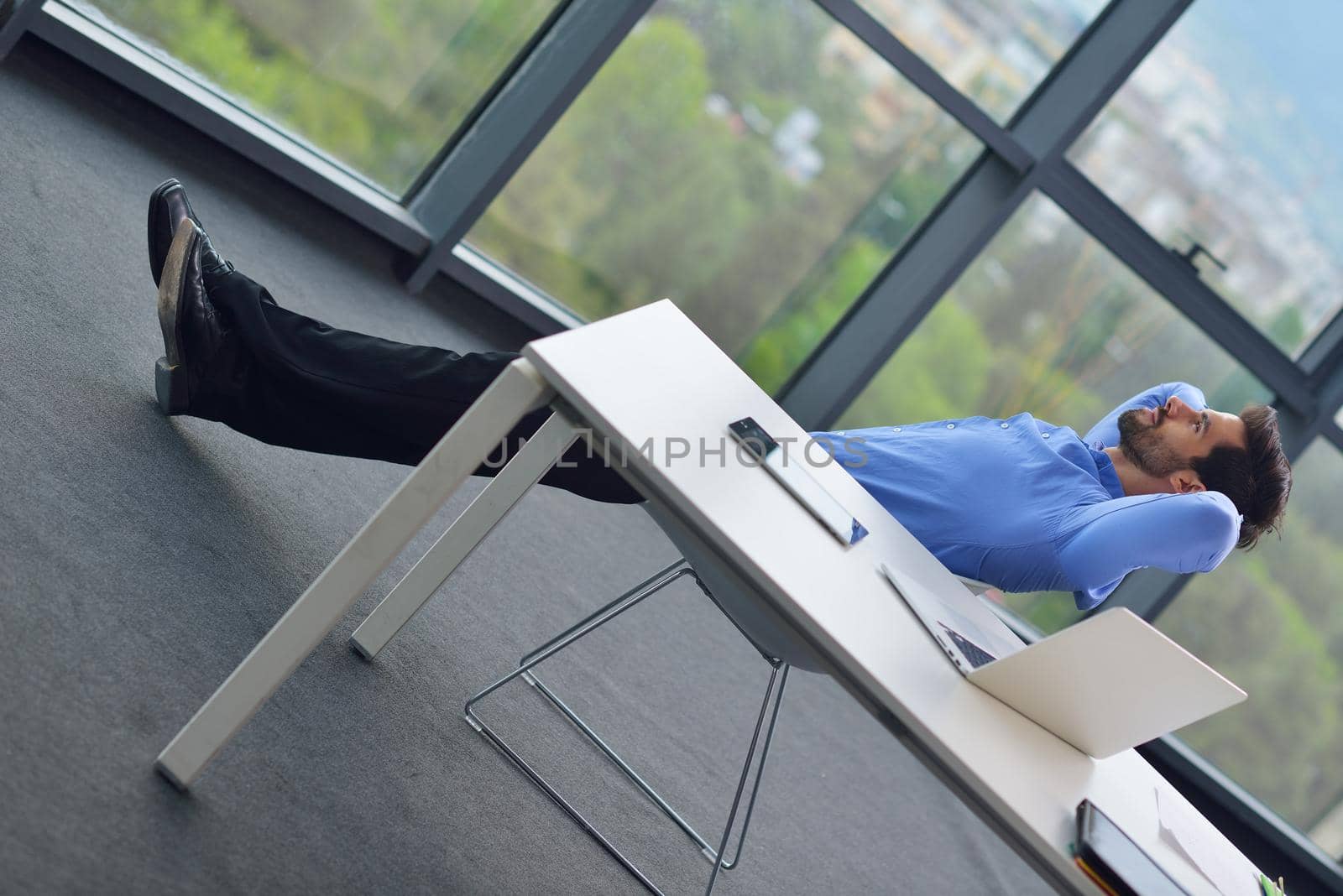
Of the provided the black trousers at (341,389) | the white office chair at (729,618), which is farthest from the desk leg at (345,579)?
the black trousers at (341,389)

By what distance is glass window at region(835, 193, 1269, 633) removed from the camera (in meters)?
4.15

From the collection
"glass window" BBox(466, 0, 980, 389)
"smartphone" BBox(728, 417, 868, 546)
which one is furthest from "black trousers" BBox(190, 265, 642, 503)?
"glass window" BBox(466, 0, 980, 389)

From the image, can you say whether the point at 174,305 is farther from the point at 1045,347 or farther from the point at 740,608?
the point at 1045,347

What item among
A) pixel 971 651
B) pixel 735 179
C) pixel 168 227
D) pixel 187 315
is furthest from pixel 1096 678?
pixel 735 179

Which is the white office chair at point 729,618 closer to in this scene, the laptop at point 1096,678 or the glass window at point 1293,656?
the laptop at point 1096,678

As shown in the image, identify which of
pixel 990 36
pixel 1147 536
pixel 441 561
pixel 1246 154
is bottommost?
pixel 441 561

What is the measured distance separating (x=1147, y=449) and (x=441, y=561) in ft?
4.49

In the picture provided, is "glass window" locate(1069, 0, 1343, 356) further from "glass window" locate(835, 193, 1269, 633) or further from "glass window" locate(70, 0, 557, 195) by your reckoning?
"glass window" locate(70, 0, 557, 195)

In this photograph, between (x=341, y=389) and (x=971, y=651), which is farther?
(x=341, y=389)

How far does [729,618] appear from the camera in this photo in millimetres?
2057

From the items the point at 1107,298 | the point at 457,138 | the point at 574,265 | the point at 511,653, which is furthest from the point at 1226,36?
the point at 511,653

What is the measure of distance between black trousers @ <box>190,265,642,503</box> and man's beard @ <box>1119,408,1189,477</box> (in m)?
1.00

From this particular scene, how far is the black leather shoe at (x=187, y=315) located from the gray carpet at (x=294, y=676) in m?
0.17

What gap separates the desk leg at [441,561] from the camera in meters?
1.93
